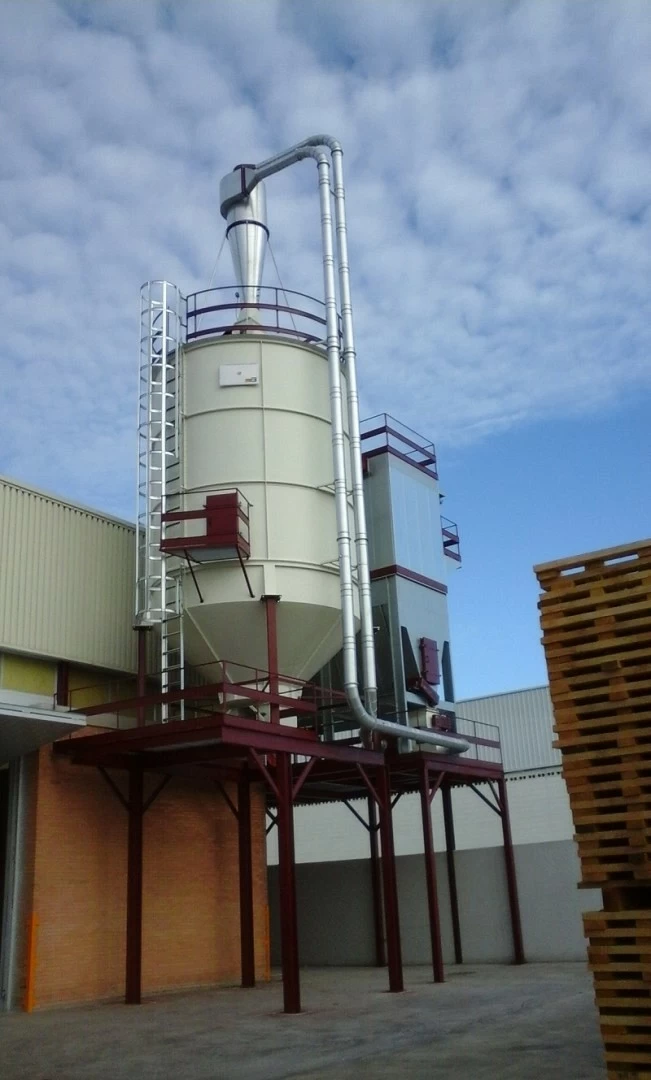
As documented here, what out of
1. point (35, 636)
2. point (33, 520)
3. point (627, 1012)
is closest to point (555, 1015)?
point (627, 1012)

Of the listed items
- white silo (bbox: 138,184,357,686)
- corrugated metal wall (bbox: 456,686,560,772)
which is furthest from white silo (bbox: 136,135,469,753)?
corrugated metal wall (bbox: 456,686,560,772)

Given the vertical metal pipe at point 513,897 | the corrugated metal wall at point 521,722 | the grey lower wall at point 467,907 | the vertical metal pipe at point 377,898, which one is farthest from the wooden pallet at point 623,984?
the corrugated metal wall at point 521,722

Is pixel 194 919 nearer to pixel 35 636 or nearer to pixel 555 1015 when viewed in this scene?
pixel 35 636

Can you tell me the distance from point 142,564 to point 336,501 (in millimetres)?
4445

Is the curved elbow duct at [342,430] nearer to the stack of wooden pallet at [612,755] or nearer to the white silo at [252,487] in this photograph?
the white silo at [252,487]

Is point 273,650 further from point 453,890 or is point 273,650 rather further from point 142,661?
point 453,890

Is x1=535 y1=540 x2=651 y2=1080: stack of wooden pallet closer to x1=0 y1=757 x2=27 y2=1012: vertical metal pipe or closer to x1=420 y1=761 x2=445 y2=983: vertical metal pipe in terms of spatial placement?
x1=0 y1=757 x2=27 y2=1012: vertical metal pipe

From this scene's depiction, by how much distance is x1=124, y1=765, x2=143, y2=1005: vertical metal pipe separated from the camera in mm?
18312

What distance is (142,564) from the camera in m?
21.4

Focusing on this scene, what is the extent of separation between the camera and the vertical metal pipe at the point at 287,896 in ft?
52.5

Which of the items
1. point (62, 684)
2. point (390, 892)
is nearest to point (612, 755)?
point (390, 892)

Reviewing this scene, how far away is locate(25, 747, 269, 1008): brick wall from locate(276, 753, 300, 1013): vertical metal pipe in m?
4.28

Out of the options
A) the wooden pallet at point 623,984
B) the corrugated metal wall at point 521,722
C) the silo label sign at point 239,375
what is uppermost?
the silo label sign at point 239,375

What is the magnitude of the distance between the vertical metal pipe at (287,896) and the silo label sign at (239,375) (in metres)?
7.38
